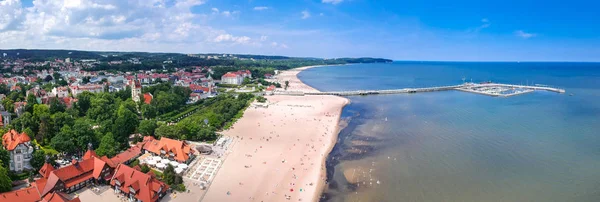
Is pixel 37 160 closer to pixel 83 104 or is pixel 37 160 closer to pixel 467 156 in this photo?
pixel 83 104

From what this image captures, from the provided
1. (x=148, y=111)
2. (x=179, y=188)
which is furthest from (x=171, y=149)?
(x=148, y=111)

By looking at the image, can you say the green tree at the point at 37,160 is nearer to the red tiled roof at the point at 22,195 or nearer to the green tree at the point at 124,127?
the red tiled roof at the point at 22,195

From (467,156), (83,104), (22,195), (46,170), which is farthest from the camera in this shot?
(83,104)

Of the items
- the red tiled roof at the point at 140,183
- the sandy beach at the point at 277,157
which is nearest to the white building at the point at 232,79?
the sandy beach at the point at 277,157

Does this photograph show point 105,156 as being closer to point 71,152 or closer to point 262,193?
point 71,152

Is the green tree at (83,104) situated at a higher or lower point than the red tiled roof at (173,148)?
higher
